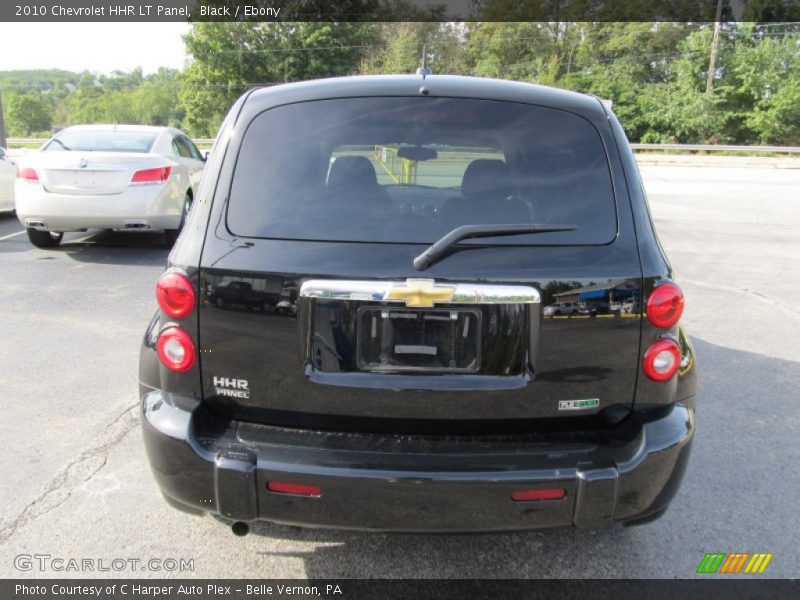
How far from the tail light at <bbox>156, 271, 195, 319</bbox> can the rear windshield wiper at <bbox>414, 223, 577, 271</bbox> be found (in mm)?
778

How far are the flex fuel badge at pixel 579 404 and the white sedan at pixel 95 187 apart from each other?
6.69 metres

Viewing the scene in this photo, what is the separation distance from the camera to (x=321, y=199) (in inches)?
84.1

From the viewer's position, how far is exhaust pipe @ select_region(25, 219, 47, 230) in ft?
24.6

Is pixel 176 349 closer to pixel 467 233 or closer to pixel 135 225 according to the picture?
pixel 467 233

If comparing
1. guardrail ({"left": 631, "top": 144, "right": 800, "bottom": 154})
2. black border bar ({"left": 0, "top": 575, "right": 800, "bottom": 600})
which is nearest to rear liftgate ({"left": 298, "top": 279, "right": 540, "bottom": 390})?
black border bar ({"left": 0, "top": 575, "right": 800, "bottom": 600})

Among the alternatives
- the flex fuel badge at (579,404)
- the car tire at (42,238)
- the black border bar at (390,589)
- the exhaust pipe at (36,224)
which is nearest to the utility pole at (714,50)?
the car tire at (42,238)

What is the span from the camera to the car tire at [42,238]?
26.6ft

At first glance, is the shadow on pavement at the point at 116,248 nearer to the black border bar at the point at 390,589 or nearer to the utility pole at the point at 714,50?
the black border bar at the point at 390,589

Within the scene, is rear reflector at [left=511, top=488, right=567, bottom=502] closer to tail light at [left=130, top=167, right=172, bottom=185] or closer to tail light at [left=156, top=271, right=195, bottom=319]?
tail light at [left=156, top=271, right=195, bottom=319]

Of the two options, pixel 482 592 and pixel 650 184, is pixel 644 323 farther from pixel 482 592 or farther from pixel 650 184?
pixel 650 184

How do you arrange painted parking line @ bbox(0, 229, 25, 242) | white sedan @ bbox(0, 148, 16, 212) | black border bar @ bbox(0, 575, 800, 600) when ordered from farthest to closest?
white sedan @ bbox(0, 148, 16, 212), painted parking line @ bbox(0, 229, 25, 242), black border bar @ bbox(0, 575, 800, 600)

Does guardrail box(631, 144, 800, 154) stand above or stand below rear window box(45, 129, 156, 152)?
below

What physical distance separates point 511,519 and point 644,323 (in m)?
0.78

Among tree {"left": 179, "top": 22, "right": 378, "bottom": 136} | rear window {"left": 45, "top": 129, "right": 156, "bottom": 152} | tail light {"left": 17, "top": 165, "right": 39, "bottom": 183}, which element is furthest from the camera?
tree {"left": 179, "top": 22, "right": 378, "bottom": 136}
